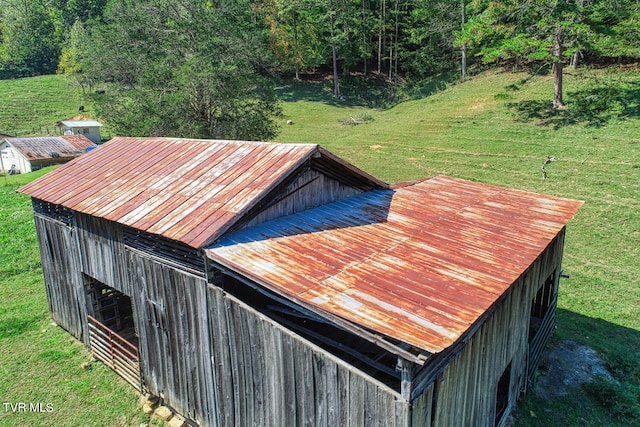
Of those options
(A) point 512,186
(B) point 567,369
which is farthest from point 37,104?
(B) point 567,369

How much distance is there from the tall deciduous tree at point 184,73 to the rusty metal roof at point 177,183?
12159 mm

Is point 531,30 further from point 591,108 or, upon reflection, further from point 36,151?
point 36,151

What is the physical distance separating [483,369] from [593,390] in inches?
177

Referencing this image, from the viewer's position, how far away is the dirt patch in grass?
9961 millimetres

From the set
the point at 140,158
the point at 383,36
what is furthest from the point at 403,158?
the point at 383,36

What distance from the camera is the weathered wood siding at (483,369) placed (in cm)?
560

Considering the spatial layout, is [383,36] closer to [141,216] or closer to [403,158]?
[403,158]

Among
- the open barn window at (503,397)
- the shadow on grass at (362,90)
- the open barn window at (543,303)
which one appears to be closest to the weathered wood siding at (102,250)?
the open barn window at (503,397)

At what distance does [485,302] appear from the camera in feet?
18.6

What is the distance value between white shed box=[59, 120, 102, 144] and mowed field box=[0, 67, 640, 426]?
14810 mm

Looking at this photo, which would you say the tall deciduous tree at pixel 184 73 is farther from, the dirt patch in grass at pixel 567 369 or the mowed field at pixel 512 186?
the dirt patch in grass at pixel 567 369

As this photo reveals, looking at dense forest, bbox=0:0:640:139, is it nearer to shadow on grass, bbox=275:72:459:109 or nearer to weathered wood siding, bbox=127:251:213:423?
shadow on grass, bbox=275:72:459:109

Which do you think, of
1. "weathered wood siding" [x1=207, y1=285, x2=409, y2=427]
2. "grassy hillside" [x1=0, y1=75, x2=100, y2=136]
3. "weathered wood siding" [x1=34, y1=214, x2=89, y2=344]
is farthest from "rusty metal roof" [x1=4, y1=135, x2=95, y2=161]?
"weathered wood siding" [x1=207, y1=285, x2=409, y2=427]

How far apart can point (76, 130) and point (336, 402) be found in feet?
158
